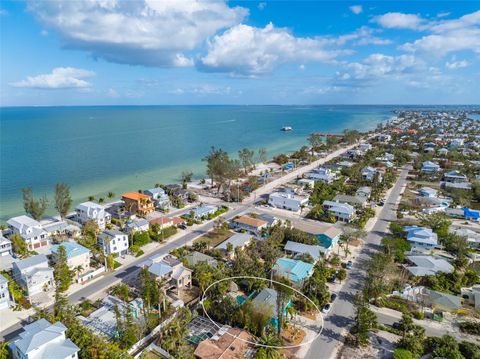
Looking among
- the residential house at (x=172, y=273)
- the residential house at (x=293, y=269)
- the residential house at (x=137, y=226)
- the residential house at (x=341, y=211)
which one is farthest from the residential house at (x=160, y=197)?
the residential house at (x=341, y=211)

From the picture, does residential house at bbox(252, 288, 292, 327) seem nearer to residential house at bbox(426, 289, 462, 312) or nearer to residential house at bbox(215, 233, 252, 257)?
residential house at bbox(215, 233, 252, 257)

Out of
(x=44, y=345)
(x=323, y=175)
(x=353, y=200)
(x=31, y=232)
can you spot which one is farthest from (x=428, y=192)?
(x=31, y=232)

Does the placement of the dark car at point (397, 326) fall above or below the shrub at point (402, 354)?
below

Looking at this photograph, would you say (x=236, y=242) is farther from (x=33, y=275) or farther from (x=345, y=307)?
(x=33, y=275)

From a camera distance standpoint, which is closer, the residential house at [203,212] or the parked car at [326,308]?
the parked car at [326,308]

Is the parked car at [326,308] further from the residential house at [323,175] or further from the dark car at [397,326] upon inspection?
the residential house at [323,175]

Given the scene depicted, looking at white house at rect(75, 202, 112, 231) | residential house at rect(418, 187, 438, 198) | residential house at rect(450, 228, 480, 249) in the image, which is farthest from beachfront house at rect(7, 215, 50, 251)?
residential house at rect(418, 187, 438, 198)
